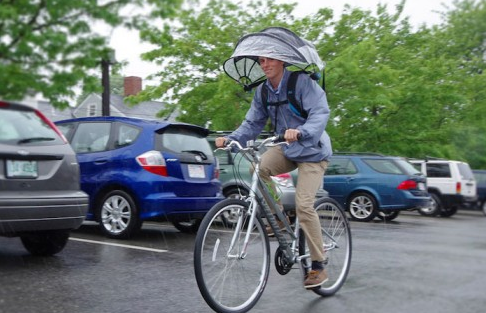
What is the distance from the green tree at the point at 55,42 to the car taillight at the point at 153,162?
12.5 feet

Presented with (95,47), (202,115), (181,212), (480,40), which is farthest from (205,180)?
(480,40)

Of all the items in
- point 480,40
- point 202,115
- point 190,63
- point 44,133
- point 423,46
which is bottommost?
point 44,133

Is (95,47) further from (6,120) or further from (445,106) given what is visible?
(445,106)

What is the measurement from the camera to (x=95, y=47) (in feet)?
51.7

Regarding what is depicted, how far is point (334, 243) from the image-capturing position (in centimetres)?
493

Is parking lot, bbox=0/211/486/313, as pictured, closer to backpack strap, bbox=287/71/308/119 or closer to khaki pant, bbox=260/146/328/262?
khaki pant, bbox=260/146/328/262

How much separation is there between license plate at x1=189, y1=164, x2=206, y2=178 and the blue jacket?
3227 millimetres

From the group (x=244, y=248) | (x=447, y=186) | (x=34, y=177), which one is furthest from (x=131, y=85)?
(x=244, y=248)

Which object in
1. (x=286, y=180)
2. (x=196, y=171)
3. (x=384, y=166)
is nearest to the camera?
(x=196, y=171)

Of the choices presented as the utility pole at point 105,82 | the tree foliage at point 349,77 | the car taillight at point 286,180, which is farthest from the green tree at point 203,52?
the car taillight at point 286,180

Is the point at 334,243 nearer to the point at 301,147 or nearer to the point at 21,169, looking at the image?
the point at 301,147

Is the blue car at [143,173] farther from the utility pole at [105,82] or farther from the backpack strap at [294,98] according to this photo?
the utility pole at [105,82]

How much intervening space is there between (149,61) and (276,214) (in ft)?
63.1

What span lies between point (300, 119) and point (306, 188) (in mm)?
502
